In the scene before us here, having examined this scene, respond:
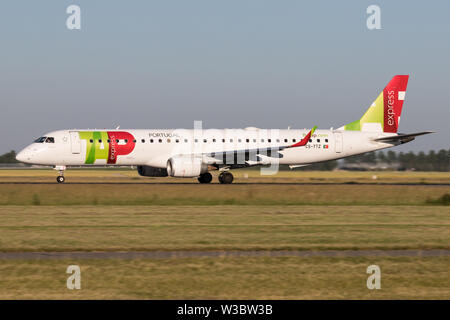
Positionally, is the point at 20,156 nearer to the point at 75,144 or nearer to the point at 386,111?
the point at 75,144

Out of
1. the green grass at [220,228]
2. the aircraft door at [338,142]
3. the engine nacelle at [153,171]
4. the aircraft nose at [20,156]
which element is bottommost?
the green grass at [220,228]

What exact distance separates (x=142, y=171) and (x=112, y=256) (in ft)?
102

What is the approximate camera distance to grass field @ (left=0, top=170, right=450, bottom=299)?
1278 centimetres

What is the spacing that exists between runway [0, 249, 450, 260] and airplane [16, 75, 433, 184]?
2512 centimetres

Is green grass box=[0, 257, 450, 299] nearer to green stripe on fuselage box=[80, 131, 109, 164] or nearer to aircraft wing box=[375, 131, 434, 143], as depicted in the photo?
green stripe on fuselage box=[80, 131, 109, 164]

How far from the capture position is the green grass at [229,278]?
12.2 m

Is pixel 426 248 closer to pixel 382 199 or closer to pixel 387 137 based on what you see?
pixel 382 199

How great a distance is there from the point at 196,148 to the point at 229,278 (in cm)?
3266

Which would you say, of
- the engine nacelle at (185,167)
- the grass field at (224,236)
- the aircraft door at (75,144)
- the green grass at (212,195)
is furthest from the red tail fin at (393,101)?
the aircraft door at (75,144)

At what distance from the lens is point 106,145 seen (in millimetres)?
44438

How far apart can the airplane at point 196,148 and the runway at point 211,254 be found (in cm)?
2512

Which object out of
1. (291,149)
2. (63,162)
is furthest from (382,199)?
(63,162)

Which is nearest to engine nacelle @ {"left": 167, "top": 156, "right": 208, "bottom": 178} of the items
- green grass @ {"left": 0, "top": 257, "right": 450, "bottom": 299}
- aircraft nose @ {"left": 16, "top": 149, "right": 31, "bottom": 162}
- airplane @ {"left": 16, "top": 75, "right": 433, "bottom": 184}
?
airplane @ {"left": 16, "top": 75, "right": 433, "bottom": 184}

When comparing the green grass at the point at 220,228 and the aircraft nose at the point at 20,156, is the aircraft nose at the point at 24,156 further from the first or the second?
the green grass at the point at 220,228
